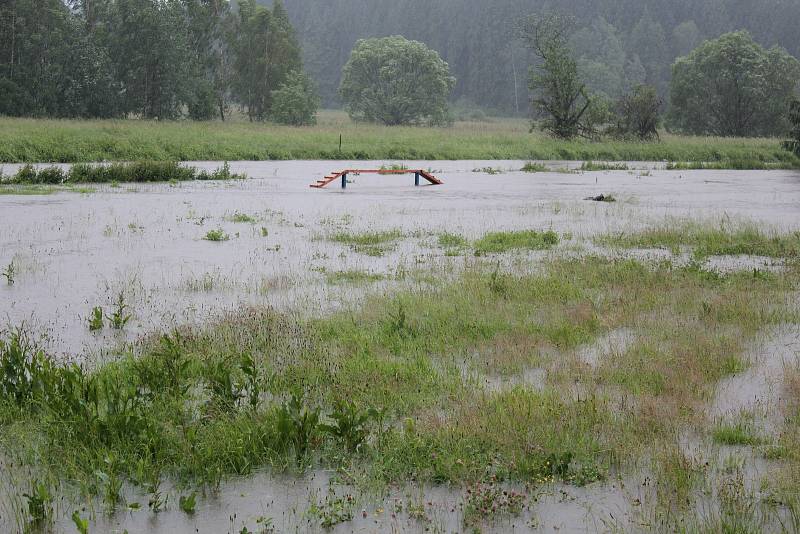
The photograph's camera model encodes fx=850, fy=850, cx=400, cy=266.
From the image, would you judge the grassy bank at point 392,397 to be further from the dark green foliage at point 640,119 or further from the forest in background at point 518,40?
the forest in background at point 518,40

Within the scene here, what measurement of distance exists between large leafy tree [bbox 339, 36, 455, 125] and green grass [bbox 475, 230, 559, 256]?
7031 centimetres

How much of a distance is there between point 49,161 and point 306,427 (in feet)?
97.2

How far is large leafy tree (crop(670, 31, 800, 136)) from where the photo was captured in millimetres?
73000

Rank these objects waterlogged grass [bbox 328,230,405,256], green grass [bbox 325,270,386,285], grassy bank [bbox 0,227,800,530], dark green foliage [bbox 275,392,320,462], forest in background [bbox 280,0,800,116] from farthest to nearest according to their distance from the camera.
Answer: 1. forest in background [bbox 280,0,800,116]
2. waterlogged grass [bbox 328,230,405,256]
3. green grass [bbox 325,270,386,285]
4. dark green foliage [bbox 275,392,320,462]
5. grassy bank [bbox 0,227,800,530]

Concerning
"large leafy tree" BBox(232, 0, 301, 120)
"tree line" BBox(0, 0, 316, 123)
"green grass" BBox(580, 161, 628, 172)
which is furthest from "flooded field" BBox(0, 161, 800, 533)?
"large leafy tree" BBox(232, 0, 301, 120)

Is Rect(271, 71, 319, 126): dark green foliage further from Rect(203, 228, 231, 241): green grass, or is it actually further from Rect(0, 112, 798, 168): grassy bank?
Rect(203, 228, 231, 241): green grass

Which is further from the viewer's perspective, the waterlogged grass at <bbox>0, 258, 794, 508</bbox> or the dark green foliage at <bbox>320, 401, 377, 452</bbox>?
the dark green foliage at <bbox>320, 401, 377, 452</bbox>

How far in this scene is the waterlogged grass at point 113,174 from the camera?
2498cm

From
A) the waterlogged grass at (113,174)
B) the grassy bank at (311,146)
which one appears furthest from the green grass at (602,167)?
the waterlogged grass at (113,174)

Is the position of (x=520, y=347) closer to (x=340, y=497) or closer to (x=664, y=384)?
(x=664, y=384)

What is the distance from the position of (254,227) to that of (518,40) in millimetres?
116484

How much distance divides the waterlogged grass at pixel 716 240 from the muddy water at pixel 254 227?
1.33 metres

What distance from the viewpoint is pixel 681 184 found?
31.2 metres

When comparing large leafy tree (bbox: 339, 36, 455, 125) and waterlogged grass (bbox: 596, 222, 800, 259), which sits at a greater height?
large leafy tree (bbox: 339, 36, 455, 125)
